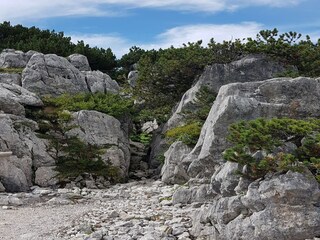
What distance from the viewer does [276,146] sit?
11.9 m

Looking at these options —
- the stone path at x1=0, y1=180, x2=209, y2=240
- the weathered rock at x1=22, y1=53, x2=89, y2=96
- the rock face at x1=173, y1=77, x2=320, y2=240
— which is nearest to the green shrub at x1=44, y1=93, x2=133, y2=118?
the weathered rock at x1=22, y1=53, x2=89, y2=96

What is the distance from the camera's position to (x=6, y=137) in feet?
79.2

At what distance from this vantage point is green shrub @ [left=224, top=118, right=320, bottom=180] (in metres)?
11.3

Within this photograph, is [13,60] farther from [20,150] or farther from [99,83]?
[20,150]

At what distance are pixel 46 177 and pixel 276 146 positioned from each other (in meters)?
15.4

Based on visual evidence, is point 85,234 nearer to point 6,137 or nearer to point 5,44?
point 6,137

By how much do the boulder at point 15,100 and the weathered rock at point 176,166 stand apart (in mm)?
10064

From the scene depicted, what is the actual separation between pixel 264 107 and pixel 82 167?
1184cm


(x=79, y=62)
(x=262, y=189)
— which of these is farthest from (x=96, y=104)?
(x=262, y=189)

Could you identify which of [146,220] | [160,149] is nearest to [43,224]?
[146,220]

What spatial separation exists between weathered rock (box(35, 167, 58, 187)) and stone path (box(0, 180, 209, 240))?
1172mm

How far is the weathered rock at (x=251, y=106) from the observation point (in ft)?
57.4

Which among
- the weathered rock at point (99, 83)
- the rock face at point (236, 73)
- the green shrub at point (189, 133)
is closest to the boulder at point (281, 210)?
the green shrub at point (189, 133)

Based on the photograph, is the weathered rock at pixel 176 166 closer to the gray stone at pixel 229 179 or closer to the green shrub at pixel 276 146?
the gray stone at pixel 229 179
